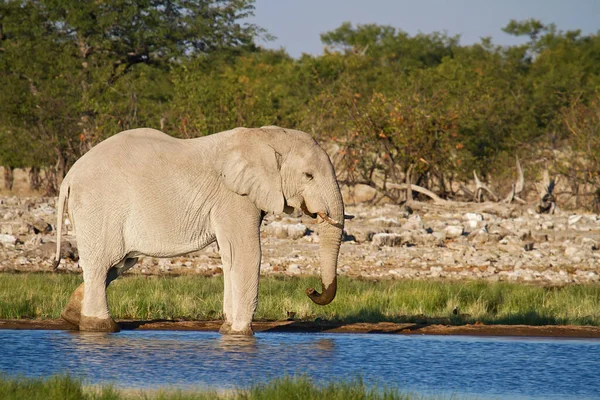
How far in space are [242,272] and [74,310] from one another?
6.22 ft

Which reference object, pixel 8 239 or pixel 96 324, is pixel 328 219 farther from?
pixel 8 239

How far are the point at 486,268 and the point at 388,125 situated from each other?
37.0 ft

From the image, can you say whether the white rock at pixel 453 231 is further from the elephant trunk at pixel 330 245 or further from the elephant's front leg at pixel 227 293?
the elephant's front leg at pixel 227 293

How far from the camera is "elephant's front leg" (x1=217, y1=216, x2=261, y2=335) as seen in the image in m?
11.0

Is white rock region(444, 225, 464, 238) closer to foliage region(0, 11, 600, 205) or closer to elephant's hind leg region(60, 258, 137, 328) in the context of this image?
foliage region(0, 11, 600, 205)

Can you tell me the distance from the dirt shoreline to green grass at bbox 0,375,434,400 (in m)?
3.90

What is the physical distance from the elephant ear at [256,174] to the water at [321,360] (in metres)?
1.40

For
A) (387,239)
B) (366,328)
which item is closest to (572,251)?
(387,239)

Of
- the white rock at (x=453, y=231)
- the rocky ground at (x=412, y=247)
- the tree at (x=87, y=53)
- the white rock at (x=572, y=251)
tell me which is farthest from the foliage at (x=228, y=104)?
the white rock at (x=572, y=251)

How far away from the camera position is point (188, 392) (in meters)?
7.76

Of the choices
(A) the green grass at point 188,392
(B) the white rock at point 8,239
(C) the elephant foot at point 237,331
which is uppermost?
(B) the white rock at point 8,239

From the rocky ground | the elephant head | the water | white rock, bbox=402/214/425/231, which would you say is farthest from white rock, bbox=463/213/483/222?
the elephant head

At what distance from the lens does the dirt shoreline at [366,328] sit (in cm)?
1184

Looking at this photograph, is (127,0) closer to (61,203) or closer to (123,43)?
(123,43)
